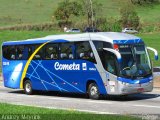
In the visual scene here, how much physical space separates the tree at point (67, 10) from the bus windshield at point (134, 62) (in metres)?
73.4

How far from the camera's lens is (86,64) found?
23.2 m

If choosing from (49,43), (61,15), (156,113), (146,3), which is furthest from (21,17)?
(156,113)

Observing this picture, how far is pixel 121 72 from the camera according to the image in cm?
2166

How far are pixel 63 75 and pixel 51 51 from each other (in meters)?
1.40

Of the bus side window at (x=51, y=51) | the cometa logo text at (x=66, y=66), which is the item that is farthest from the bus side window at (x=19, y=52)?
the cometa logo text at (x=66, y=66)

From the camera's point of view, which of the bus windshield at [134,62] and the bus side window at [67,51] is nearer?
the bus windshield at [134,62]

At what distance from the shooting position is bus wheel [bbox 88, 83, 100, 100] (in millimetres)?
22859

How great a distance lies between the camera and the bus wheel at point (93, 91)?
75.0 ft

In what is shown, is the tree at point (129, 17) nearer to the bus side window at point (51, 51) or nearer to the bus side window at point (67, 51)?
the bus side window at point (51, 51)

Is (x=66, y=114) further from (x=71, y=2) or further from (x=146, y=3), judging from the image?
(x=146, y=3)

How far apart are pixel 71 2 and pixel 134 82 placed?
78922mm

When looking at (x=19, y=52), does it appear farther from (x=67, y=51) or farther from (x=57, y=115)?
(x=57, y=115)

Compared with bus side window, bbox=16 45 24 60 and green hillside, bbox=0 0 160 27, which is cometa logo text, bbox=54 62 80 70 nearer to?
bus side window, bbox=16 45 24 60

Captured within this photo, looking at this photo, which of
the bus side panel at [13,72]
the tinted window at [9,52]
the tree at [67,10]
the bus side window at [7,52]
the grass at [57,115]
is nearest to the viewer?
the grass at [57,115]
